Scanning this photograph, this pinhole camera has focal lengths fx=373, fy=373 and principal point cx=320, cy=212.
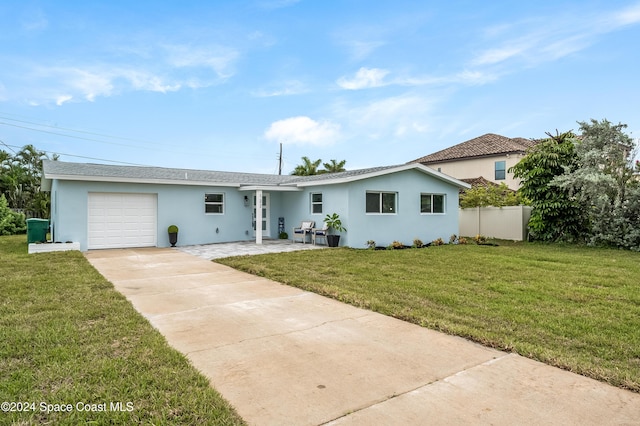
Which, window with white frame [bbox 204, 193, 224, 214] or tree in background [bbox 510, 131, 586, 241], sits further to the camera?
tree in background [bbox 510, 131, 586, 241]

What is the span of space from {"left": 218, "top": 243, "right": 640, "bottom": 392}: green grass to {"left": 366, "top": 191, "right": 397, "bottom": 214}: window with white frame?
2594mm

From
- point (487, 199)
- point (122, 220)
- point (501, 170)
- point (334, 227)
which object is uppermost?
point (501, 170)

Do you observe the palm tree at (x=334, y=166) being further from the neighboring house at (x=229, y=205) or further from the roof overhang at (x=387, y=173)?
the roof overhang at (x=387, y=173)

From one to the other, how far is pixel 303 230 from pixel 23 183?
22.4 meters

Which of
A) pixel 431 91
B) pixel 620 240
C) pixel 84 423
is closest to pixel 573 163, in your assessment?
pixel 620 240

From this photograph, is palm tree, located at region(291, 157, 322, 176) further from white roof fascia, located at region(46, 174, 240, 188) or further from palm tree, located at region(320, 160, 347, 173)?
white roof fascia, located at region(46, 174, 240, 188)

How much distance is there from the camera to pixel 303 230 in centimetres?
1479

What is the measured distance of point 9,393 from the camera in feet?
9.39

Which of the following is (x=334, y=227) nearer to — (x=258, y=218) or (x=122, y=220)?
(x=258, y=218)

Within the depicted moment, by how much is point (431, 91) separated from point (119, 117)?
59.2 ft

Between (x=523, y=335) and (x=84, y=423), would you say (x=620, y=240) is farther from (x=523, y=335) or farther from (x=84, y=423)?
(x=84, y=423)

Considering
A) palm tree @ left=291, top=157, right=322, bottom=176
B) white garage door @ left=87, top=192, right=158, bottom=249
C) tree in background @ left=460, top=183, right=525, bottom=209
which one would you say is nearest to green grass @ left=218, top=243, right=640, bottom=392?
white garage door @ left=87, top=192, right=158, bottom=249

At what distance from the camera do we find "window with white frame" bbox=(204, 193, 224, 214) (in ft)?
49.4

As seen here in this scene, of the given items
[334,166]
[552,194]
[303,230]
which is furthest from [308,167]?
[552,194]
